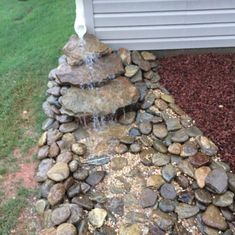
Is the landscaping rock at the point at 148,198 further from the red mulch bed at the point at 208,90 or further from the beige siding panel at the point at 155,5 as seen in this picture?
the beige siding panel at the point at 155,5

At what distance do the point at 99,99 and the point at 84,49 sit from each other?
2.11 ft

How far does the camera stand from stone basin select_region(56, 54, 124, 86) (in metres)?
4.00

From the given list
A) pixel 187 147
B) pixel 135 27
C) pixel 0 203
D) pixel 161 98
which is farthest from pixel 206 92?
pixel 0 203

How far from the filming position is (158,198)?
10.6ft

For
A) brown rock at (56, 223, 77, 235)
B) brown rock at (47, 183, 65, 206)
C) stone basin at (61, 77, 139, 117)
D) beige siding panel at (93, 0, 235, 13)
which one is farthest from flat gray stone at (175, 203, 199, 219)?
beige siding panel at (93, 0, 235, 13)

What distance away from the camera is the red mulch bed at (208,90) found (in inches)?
141

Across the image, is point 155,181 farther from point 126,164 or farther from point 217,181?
point 217,181

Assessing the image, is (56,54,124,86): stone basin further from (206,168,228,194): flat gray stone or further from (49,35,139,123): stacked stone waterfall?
(206,168,228,194): flat gray stone

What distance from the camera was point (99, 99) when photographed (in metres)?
A: 3.91

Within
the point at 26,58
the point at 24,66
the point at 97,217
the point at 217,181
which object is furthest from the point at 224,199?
the point at 26,58

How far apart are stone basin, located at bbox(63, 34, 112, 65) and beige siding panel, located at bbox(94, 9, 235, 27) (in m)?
0.23

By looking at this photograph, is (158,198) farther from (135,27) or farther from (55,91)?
(135,27)

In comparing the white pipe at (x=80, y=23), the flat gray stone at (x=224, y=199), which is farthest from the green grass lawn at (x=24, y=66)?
the flat gray stone at (x=224, y=199)

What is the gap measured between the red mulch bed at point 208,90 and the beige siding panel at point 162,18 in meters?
0.44
